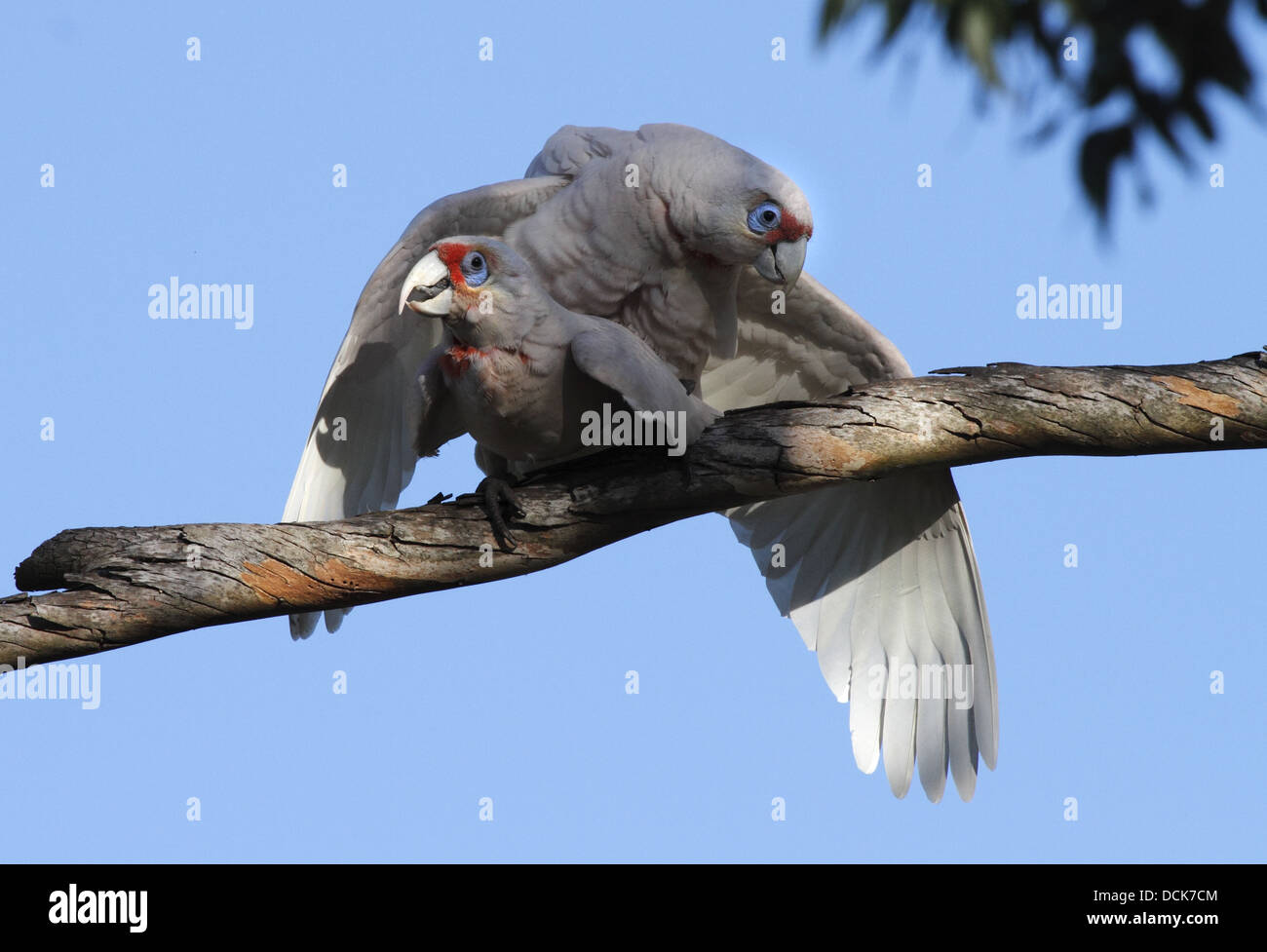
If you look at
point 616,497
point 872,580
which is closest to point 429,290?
point 616,497

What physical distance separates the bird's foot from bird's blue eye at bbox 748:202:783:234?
1.62m

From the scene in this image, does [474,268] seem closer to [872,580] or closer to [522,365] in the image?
[522,365]

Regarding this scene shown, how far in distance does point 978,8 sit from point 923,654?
3.29 m

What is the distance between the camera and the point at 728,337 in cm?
624

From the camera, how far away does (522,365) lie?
482 cm

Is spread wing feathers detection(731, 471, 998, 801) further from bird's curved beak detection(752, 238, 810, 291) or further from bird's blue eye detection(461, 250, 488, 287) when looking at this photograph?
bird's blue eye detection(461, 250, 488, 287)

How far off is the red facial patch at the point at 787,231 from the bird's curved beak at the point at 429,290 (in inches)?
63.3

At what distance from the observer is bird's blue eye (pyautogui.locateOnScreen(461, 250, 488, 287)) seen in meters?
4.76

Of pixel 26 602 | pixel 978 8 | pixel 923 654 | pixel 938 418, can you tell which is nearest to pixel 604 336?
pixel 938 418

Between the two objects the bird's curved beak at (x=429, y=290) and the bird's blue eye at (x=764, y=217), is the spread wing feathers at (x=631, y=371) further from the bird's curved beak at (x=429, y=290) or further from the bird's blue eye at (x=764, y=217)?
the bird's blue eye at (x=764, y=217)

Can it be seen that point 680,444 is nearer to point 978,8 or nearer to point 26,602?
point 978,8

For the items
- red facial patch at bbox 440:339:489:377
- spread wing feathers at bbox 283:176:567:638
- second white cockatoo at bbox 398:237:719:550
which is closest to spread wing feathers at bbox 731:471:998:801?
spread wing feathers at bbox 283:176:567:638

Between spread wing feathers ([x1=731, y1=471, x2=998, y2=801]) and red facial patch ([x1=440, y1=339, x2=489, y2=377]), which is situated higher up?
red facial patch ([x1=440, y1=339, x2=489, y2=377])
